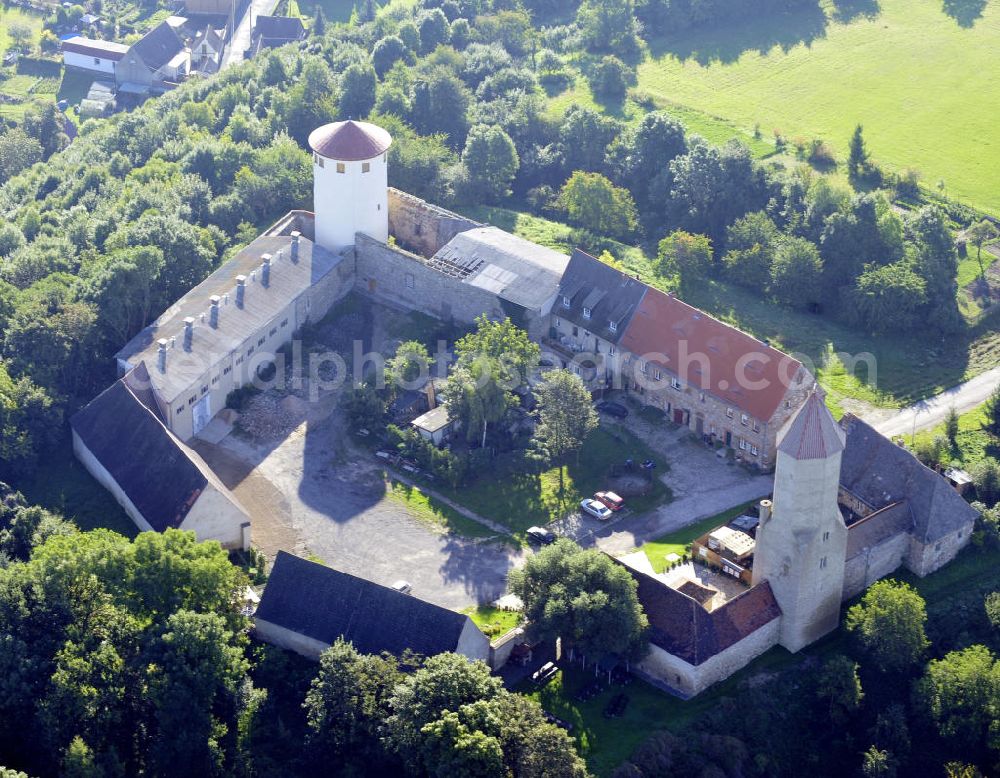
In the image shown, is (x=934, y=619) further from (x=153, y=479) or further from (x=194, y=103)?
(x=194, y=103)

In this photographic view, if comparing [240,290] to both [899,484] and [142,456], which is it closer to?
[142,456]

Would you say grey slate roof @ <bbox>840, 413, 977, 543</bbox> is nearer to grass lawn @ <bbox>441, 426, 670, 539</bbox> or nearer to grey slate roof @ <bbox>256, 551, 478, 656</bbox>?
grass lawn @ <bbox>441, 426, 670, 539</bbox>

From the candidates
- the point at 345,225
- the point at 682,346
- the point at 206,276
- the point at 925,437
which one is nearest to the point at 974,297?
the point at 925,437

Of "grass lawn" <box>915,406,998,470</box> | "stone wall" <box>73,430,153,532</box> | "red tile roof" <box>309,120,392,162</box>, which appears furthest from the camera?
"red tile roof" <box>309,120,392,162</box>

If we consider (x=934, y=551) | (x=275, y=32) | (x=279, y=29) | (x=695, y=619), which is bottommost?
(x=275, y=32)

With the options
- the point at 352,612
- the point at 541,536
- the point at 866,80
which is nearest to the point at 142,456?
the point at 352,612

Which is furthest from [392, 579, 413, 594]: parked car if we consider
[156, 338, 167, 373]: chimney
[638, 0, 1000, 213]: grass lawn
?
[638, 0, 1000, 213]: grass lawn
